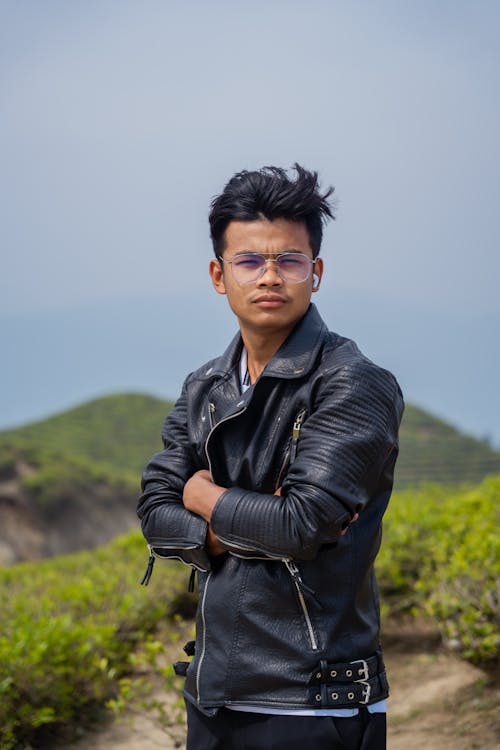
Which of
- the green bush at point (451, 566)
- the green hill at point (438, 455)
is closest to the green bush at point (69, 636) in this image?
the green bush at point (451, 566)

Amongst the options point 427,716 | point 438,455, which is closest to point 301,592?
point 427,716

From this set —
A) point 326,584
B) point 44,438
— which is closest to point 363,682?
point 326,584

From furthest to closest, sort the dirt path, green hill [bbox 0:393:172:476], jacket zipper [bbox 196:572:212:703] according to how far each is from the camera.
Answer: green hill [bbox 0:393:172:476] → the dirt path → jacket zipper [bbox 196:572:212:703]

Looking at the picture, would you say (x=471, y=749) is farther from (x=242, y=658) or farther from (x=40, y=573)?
(x=40, y=573)

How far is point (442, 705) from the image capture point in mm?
4805

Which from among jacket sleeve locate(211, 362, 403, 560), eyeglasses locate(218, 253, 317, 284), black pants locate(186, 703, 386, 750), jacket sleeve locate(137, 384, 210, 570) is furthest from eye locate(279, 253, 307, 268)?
black pants locate(186, 703, 386, 750)

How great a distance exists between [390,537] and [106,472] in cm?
834

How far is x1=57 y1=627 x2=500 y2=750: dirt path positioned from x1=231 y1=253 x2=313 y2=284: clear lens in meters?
2.66

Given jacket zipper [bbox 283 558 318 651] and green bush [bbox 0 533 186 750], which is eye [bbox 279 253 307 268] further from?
green bush [bbox 0 533 186 750]

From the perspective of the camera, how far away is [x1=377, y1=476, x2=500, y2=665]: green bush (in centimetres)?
490

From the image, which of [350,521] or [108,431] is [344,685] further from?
[108,431]

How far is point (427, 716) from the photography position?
473cm

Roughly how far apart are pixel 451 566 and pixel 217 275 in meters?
3.24

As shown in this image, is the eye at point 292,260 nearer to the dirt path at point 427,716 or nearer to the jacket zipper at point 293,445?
the jacket zipper at point 293,445
